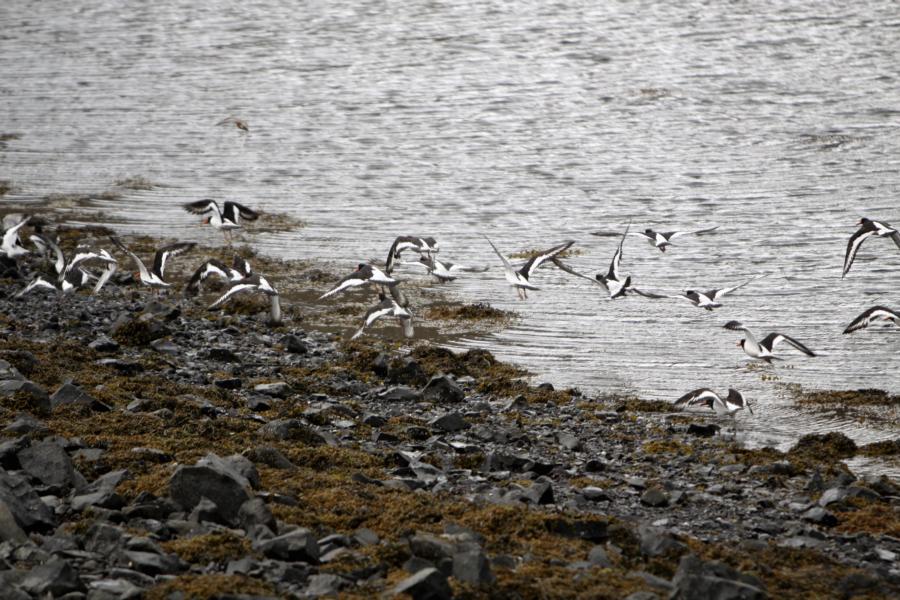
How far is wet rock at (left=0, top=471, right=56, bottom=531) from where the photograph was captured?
690cm

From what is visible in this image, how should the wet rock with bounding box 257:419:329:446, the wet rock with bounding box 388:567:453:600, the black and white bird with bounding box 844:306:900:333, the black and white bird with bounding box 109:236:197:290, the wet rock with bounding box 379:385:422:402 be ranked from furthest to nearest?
the black and white bird with bounding box 109:236:197:290
the black and white bird with bounding box 844:306:900:333
the wet rock with bounding box 379:385:422:402
the wet rock with bounding box 257:419:329:446
the wet rock with bounding box 388:567:453:600

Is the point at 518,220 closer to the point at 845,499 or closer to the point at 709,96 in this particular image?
the point at 709,96

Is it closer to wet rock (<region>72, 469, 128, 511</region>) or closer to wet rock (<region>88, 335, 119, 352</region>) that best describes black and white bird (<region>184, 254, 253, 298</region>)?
wet rock (<region>88, 335, 119, 352</region>)

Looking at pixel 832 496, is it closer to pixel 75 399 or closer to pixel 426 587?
pixel 426 587

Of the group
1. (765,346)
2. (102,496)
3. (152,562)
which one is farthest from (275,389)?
(765,346)

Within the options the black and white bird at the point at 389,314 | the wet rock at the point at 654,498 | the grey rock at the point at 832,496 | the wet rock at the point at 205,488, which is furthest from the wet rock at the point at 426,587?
the black and white bird at the point at 389,314

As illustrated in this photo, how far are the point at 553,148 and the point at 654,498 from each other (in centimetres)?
1917

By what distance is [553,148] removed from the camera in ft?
87.8

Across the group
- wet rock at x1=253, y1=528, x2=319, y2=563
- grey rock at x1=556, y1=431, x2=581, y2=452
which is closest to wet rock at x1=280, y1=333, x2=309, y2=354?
grey rock at x1=556, y1=431, x2=581, y2=452

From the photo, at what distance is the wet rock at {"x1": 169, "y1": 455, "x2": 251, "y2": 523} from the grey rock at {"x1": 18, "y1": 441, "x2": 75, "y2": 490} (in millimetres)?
946

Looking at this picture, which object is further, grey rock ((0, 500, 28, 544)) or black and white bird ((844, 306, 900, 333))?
black and white bird ((844, 306, 900, 333))

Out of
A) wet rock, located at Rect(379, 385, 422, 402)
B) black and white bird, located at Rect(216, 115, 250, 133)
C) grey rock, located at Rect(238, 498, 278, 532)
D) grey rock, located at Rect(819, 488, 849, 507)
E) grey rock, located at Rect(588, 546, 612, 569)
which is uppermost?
grey rock, located at Rect(238, 498, 278, 532)

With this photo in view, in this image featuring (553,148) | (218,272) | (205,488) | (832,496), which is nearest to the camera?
(205,488)

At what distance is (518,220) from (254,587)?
15.7m
